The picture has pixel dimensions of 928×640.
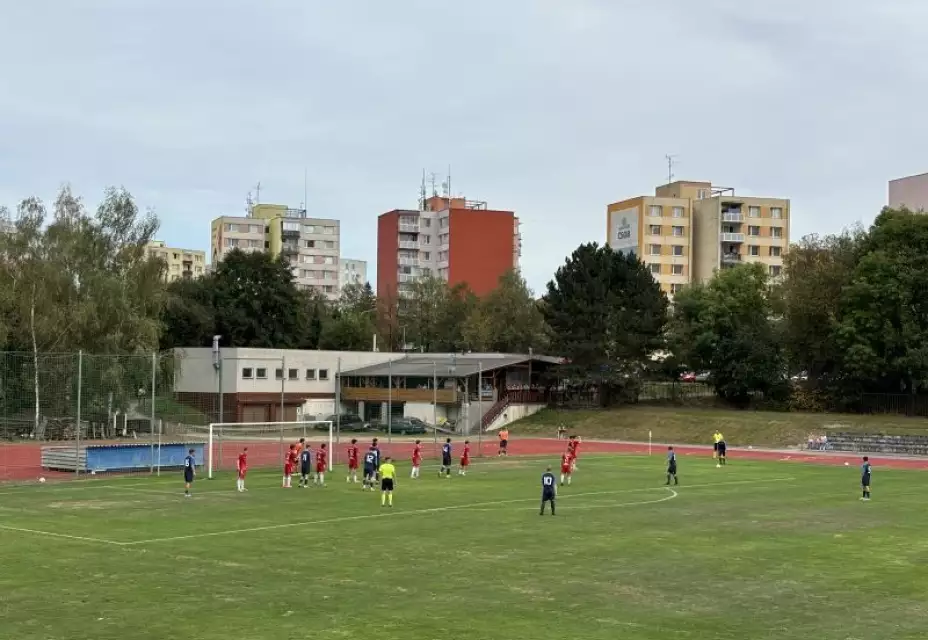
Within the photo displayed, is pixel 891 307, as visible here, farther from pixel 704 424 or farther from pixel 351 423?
pixel 351 423

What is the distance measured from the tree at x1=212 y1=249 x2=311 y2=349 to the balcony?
45.2 feet

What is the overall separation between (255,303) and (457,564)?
8452 cm

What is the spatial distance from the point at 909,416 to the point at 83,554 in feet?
232

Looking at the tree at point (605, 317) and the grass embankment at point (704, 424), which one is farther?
the tree at point (605, 317)

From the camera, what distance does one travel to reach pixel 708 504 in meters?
35.5

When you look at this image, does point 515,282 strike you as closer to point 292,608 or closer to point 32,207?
point 32,207

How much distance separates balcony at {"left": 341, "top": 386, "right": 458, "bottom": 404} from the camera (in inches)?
3474

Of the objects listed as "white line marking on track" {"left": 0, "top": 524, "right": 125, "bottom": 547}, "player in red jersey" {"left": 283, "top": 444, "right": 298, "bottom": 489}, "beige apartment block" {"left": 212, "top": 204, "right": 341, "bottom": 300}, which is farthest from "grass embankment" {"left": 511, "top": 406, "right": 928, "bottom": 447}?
"beige apartment block" {"left": 212, "top": 204, "right": 341, "bottom": 300}

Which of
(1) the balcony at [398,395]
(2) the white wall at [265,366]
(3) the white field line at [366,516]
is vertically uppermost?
(2) the white wall at [265,366]

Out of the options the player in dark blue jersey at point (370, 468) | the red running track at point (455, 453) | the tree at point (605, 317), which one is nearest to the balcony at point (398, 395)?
the red running track at point (455, 453)

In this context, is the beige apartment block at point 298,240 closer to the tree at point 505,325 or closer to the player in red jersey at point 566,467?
the tree at point 505,325

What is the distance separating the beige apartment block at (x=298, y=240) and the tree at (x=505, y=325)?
58486mm

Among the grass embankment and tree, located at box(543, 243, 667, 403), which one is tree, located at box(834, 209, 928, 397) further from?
tree, located at box(543, 243, 667, 403)

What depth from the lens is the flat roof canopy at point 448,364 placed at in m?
86.8
